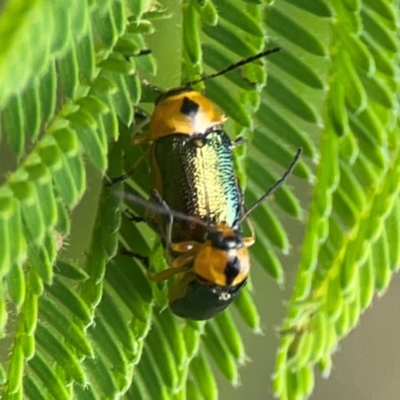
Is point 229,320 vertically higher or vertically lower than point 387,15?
lower

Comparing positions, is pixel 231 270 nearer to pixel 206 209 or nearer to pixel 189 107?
pixel 206 209

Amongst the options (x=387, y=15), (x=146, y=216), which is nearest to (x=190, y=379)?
(x=146, y=216)

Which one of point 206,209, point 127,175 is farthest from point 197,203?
point 127,175

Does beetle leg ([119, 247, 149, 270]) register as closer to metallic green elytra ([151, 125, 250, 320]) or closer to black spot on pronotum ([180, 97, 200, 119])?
metallic green elytra ([151, 125, 250, 320])

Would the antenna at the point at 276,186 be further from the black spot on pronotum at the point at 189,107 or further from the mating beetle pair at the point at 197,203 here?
the black spot on pronotum at the point at 189,107

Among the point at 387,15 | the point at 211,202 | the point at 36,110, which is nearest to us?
the point at 36,110

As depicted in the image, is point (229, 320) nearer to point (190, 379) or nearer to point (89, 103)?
point (190, 379)

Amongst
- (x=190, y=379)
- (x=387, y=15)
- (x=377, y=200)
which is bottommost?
(x=190, y=379)
